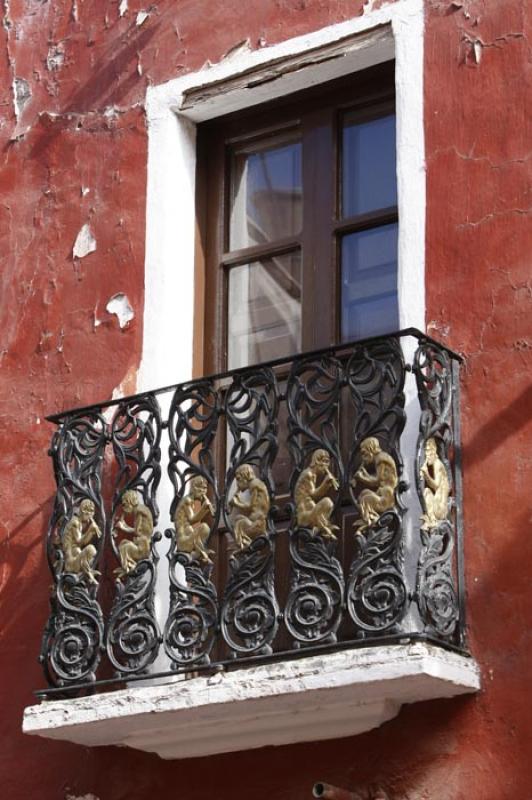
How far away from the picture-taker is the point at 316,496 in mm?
6867

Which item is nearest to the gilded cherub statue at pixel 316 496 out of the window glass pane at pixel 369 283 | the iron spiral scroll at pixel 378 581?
the iron spiral scroll at pixel 378 581

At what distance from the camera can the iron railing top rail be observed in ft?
22.5

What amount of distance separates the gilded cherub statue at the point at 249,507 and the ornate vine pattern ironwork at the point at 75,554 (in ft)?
1.97

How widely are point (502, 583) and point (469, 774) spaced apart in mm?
627

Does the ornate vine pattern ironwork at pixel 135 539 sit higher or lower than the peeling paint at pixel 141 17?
lower

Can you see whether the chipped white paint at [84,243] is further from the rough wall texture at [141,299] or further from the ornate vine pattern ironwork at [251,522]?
the ornate vine pattern ironwork at [251,522]

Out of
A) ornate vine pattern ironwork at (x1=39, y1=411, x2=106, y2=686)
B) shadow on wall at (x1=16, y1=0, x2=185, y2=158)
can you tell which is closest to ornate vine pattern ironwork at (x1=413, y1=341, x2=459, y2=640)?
ornate vine pattern ironwork at (x1=39, y1=411, x2=106, y2=686)

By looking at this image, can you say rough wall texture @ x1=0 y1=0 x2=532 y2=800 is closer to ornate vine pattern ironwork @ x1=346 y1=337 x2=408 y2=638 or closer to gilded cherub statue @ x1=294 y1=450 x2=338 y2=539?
ornate vine pattern ironwork @ x1=346 y1=337 x2=408 y2=638

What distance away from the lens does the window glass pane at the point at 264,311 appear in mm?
7852

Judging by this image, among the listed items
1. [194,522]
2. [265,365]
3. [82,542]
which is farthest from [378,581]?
[82,542]

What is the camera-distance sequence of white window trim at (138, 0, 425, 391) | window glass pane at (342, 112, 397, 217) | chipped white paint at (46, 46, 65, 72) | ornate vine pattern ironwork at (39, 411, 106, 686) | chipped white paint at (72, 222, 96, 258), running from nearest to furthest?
1. ornate vine pattern ironwork at (39, 411, 106, 686)
2. white window trim at (138, 0, 425, 391)
3. window glass pane at (342, 112, 397, 217)
4. chipped white paint at (72, 222, 96, 258)
5. chipped white paint at (46, 46, 65, 72)

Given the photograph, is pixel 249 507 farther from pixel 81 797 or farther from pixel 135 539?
pixel 81 797

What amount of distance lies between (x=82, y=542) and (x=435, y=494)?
1381 mm

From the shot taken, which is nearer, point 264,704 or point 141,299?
point 264,704
